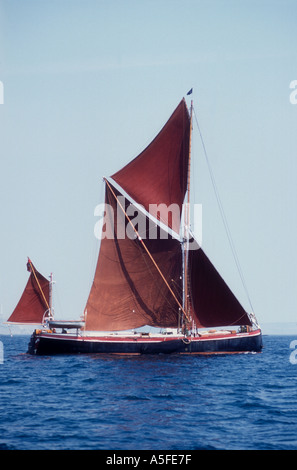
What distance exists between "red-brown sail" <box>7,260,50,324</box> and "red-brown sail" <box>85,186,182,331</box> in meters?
12.8

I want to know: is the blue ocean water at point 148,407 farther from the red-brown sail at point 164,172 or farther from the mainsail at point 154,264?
the red-brown sail at point 164,172

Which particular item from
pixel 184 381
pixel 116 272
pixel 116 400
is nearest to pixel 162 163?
pixel 116 272

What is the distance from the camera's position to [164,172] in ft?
162

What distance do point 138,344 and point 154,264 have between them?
7464mm

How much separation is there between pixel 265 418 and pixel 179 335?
90.7 ft

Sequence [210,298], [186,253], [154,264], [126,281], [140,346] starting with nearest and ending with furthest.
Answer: [140,346], [126,281], [154,264], [210,298], [186,253]

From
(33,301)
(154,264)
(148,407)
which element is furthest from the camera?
(33,301)

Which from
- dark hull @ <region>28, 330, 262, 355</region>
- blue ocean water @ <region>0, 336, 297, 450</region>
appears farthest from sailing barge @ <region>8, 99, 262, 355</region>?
blue ocean water @ <region>0, 336, 297, 450</region>

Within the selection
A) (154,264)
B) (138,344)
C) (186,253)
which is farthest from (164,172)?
(138,344)

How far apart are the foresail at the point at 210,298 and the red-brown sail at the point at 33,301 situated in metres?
19.2

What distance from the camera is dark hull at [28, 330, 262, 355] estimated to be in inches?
→ 1868

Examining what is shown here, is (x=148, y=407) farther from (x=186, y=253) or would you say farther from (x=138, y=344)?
(x=186, y=253)

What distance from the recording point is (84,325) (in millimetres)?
48906

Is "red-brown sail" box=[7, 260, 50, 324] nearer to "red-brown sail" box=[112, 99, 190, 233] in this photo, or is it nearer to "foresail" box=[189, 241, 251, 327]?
"red-brown sail" box=[112, 99, 190, 233]
